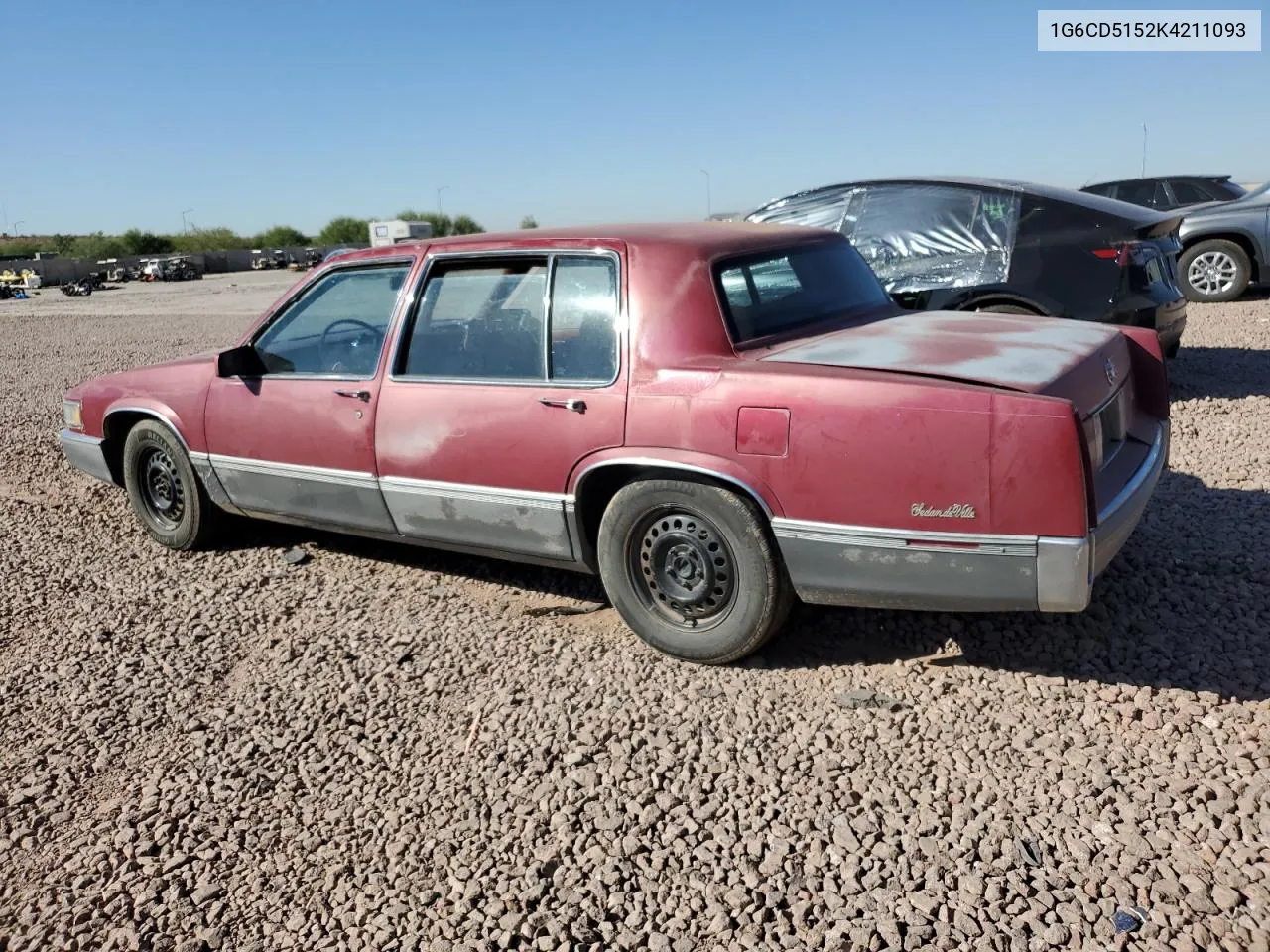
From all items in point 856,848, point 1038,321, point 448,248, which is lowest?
point 856,848

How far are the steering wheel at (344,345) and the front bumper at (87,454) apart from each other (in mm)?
1776

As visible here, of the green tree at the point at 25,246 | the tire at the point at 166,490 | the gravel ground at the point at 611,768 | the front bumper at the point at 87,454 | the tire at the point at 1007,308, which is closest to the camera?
the gravel ground at the point at 611,768

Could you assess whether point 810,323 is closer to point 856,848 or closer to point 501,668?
point 501,668

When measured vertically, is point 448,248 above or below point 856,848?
above

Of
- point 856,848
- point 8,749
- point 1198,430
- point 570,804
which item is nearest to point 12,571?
point 8,749

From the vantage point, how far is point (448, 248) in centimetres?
436

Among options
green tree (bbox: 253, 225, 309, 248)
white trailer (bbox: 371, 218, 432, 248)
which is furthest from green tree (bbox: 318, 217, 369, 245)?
white trailer (bbox: 371, 218, 432, 248)

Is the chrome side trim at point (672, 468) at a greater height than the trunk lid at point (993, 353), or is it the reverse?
the trunk lid at point (993, 353)

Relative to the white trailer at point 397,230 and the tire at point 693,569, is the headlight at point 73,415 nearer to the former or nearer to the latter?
the tire at point 693,569

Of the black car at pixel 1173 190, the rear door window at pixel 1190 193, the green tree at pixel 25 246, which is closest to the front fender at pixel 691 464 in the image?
the black car at pixel 1173 190

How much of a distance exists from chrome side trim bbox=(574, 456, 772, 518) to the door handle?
0.21 metres

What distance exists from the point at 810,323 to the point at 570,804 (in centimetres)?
217

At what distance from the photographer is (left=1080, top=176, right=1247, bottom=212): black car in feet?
45.5

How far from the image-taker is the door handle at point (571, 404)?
148 inches
